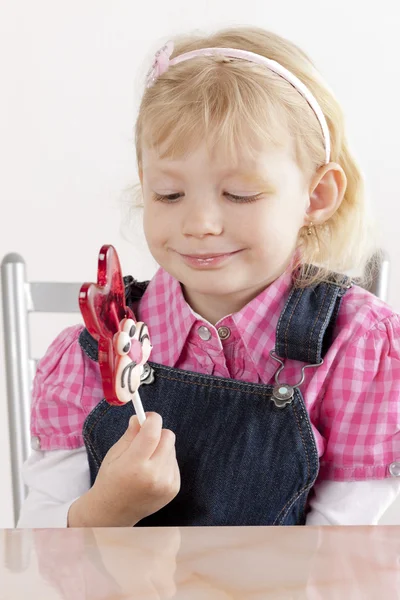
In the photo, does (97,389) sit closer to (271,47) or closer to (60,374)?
(60,374)

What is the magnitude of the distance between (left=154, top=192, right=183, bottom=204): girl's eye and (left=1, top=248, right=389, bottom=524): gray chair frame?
32 cm

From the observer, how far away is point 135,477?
68 cm

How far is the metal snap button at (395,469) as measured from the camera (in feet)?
2.54

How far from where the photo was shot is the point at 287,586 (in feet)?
1.29

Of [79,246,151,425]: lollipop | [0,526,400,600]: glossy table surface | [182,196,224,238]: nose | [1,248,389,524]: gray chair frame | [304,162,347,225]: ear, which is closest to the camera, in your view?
[0,526,400,600]: glossy table surface

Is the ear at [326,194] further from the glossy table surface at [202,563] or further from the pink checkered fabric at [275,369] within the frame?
the glossy table surface at [202,563]

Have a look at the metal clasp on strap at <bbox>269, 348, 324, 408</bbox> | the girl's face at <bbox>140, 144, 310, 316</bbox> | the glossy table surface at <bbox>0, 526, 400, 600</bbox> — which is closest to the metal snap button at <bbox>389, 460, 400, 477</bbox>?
the metal clasp on strap at <bbox>269, 348, 324, 408</bbox>

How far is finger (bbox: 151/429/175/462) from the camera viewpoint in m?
0.69

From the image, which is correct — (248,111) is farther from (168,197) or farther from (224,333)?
(224,333)

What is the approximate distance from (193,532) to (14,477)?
2.28 feet

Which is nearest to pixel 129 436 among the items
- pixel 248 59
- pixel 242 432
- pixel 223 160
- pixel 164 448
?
pixel 164 448

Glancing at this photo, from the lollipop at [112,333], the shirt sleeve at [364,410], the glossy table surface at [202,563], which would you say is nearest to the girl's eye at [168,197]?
the lollipop at [112,333]

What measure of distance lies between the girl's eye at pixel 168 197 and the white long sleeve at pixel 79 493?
29cm

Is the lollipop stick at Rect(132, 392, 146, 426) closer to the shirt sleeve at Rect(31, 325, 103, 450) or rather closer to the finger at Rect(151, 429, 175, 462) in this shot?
the finger at Rect(151, 429, 175, 462)
